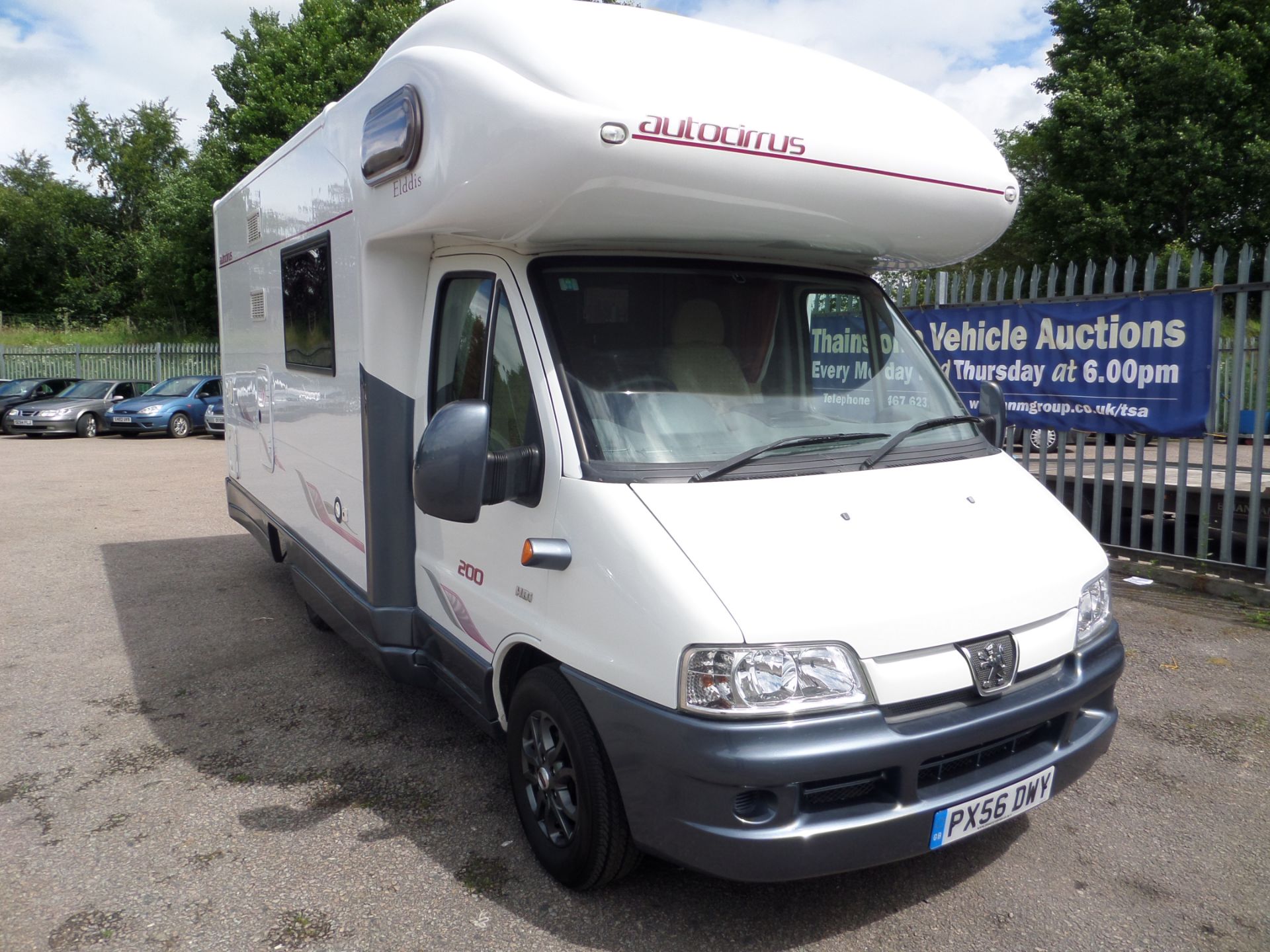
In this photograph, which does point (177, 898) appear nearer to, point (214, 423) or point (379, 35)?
point (214, 423)

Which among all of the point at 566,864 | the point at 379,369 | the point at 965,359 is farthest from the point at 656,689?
the point at 965,359

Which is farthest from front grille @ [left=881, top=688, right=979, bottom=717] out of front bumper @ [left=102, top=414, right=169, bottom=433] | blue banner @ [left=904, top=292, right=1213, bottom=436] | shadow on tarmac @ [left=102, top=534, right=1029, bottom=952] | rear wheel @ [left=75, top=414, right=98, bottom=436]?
rear wheel @ [left=75, top=414, right=98, bottom=436]

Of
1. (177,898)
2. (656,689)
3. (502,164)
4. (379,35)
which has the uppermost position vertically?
(379,35)

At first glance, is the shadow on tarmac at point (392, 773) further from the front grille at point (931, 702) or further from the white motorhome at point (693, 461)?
the front grille at point (931, 702)

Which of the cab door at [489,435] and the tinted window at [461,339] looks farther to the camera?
the tinted window at [461,339]

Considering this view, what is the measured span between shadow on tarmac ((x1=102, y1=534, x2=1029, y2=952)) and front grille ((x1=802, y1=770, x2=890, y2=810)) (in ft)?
1.91

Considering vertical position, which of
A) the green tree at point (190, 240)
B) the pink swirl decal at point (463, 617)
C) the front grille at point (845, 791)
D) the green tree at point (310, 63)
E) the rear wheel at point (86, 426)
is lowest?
the rear wheel at point (86, 426)

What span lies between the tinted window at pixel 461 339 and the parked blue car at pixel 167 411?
19.9m

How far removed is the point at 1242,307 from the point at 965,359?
88.3 inches

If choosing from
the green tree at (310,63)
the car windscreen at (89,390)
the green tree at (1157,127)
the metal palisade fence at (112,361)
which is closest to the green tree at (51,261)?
the metal palisade fence at (112,361)

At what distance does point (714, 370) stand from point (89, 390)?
78.0ft

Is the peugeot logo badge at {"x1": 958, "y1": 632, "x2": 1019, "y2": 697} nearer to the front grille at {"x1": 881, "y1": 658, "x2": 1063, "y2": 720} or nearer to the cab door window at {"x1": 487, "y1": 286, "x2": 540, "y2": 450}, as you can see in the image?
the front grille at {"x1": 881, "y1": 658, "x2": 1063, "y2": 720}

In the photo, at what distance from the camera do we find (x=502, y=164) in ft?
10.2

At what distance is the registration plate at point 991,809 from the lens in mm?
2791
